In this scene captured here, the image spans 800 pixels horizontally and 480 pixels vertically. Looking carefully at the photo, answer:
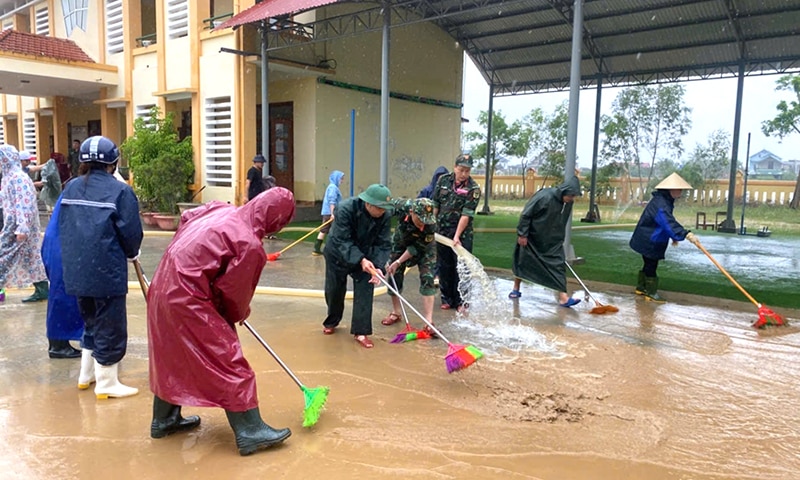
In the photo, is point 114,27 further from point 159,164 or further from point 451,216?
point 451,216

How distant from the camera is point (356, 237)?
17.3ft

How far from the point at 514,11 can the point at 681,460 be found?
52.4ft

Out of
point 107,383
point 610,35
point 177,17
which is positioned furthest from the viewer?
point 610,35

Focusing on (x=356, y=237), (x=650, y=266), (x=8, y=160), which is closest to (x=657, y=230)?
(x=650, y=266)

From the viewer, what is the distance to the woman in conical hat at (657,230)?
7.04 metres

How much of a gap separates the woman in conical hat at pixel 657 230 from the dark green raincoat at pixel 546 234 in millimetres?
1085

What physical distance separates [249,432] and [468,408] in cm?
151

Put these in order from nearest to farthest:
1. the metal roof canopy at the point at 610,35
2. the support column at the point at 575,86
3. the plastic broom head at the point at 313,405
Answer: the plastic broom head at the point at 313,405, the support column at the point at 575,86, the metal roof canopy at the point at 610,35

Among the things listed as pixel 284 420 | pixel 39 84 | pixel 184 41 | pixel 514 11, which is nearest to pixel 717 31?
pixel 514 11

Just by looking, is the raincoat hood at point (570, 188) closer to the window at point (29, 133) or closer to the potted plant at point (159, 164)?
the potted plant at point (159, 164)

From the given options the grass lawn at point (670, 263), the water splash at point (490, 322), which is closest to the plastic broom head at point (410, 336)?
the water splash at point (490, 322)

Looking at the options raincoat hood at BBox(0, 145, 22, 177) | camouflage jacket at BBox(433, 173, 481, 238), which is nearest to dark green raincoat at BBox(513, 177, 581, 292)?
camouflage jacket at BBox(433, 173, 481, 238)

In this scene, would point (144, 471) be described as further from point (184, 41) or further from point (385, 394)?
point (184, 41)

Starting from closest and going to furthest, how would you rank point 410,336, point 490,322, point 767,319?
1. point 410,336
2. point 767,319
3. point 490,322
